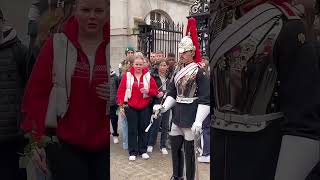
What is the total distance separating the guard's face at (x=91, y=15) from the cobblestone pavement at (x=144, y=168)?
11.1 feet

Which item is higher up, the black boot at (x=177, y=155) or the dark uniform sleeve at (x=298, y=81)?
the dark uniform sleeve at (x=298, y=81)

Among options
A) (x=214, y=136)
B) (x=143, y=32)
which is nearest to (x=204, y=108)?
(x=214, y=136)

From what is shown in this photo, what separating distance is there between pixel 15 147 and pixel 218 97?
→ 901 mm

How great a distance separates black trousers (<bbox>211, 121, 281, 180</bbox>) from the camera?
4.80 feet

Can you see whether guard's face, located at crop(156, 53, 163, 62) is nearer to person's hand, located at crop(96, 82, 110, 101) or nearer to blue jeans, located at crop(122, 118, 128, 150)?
blue jeans, located at crop(122, 118, 128, 150)

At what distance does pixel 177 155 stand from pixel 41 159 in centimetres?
259

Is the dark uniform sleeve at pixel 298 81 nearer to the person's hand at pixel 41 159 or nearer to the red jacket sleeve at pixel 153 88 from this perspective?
the person's hand at pixel 41 159

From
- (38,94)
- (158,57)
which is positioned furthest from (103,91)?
(158,57)

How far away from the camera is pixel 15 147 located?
1803 millimetres

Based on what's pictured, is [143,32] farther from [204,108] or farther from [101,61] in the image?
[101,61]

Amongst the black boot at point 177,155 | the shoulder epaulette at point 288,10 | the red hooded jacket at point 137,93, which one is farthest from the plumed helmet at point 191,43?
the shoulder epaulette at point 288,10

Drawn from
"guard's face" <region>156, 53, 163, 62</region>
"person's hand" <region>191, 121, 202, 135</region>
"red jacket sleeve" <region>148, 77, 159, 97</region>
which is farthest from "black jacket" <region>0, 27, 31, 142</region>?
"guard's face" <region>156, 53, 163, 62</region>

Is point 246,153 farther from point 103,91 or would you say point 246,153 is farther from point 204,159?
point 204,159

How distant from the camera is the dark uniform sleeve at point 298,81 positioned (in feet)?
4.26
